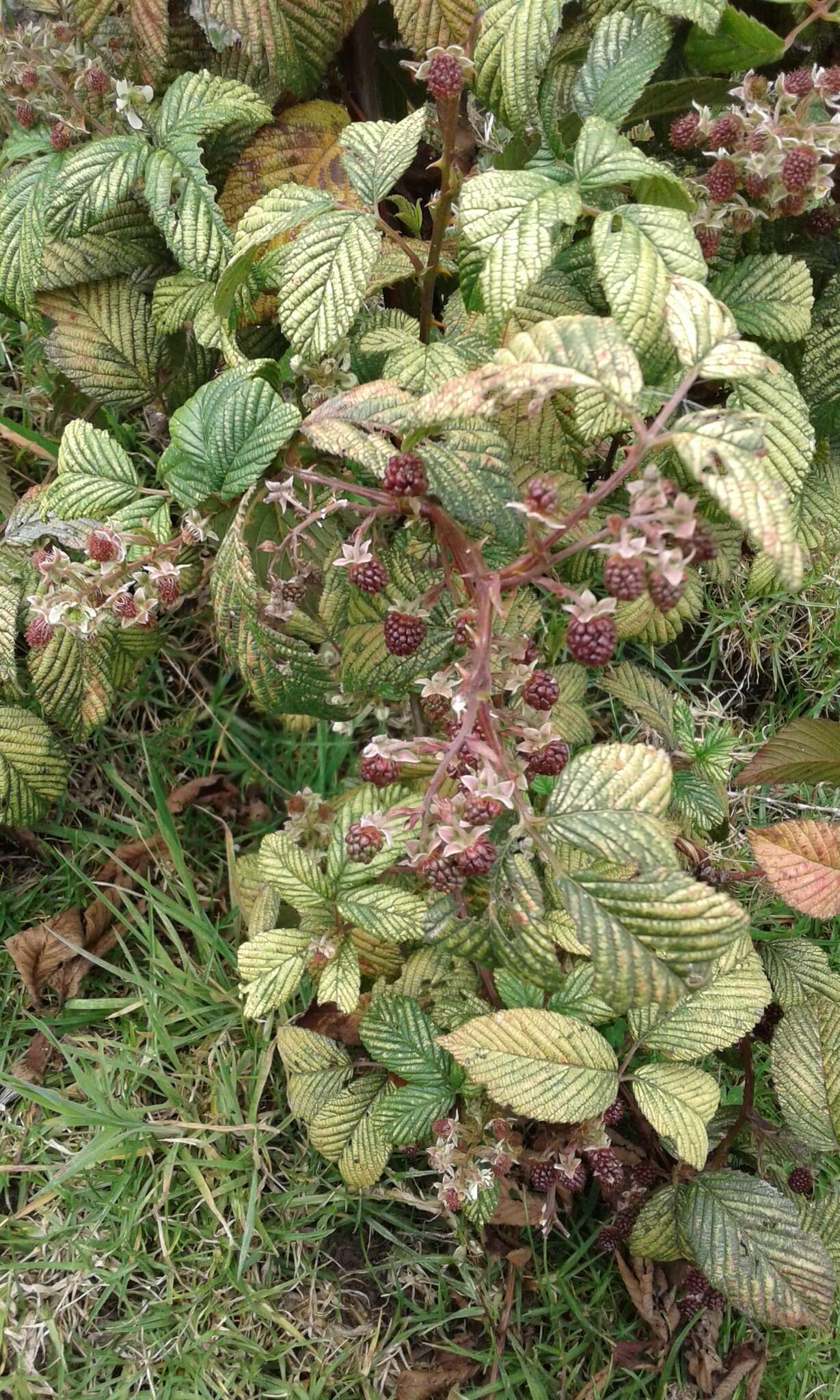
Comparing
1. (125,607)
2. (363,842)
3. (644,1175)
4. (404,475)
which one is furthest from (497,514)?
(644,1175)

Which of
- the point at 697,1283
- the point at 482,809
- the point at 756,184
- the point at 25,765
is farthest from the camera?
the point at 25,765

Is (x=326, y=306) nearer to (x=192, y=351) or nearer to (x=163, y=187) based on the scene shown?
(x=163, y=187)

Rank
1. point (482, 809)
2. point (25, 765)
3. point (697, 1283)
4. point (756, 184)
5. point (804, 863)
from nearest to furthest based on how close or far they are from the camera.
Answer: point (482, 809), point (756, 184), point (804, 863), point (697, 1283), point (25, 765)

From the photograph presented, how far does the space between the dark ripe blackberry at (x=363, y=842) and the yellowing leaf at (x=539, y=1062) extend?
1.01 ft

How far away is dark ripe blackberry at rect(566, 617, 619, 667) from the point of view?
0.79 metres

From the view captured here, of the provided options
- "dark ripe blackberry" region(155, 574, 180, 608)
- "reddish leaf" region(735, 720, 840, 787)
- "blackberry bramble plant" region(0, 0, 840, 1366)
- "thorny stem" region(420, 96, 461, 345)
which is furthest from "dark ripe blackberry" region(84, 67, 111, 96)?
"reddish leaf" region(735, 720, 840, 787)

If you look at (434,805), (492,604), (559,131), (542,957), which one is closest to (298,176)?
(559,131)

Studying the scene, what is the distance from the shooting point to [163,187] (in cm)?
120

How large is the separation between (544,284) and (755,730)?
89 cm

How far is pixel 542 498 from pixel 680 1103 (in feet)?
2.30

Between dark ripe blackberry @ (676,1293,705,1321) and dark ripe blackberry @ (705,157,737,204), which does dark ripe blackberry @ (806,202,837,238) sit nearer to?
dark ripe blackberry @ (705,157,737,204)

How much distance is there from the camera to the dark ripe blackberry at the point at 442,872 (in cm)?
87

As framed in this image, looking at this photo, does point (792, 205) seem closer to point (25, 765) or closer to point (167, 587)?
point (167, 587)

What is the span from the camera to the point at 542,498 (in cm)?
82
